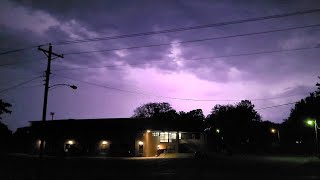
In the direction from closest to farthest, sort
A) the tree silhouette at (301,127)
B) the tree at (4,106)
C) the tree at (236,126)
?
1. the tree at (4,106)
2. the tree silhouette at (301,127)
3. the tree at (236,126)

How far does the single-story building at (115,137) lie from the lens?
58.8 metres

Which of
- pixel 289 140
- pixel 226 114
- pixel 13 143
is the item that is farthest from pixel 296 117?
pixel 13 143

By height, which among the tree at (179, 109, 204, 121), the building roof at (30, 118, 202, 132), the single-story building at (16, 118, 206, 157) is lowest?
the single-story building at (16, 118, 206, 157)

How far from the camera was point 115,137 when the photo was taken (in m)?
59.7

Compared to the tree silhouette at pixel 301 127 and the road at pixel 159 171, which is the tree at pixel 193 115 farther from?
the road at pixel 159 171

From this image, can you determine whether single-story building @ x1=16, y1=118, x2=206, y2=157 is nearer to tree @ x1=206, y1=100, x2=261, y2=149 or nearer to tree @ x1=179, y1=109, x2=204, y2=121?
tree @ x1=206, y1=100, x2=261, y2=149

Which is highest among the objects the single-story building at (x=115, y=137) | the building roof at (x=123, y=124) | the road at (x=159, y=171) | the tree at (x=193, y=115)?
the tree at (x=193, y=115)

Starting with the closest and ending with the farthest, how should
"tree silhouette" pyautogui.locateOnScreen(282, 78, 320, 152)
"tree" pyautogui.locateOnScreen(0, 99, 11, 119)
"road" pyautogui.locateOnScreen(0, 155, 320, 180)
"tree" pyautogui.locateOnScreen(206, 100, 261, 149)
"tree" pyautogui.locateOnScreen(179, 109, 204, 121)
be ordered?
"road" pyautogui.locateOnScreen(0, 155, 320, 180), "tree" pyautogui.locateOnScreen(0, 99, 11, 119), "tree silhouette" pyautogui.locateOnScreen(282, 78, 320, 152), "tree" pyautogui.locateOnScreen(206, 100, 261, 149), "tree" pyautogui.locateOnScreen(179, 109, 204, 121)

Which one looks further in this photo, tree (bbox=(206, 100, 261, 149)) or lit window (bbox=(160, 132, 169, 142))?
tree (bbox=(206, 100, 261, 149))

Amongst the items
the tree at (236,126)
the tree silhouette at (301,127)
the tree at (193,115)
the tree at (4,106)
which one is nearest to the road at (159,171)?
the tree at (4,106)

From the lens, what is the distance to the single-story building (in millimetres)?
58844

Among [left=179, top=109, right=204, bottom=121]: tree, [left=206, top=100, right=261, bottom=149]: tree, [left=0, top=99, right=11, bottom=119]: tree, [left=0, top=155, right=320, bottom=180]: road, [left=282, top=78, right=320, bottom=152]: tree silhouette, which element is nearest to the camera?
[left=0, top=155, right=320, bottom=180]: road

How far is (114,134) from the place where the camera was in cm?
5988

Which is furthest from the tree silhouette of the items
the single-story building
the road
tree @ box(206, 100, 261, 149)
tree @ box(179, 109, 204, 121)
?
the road
